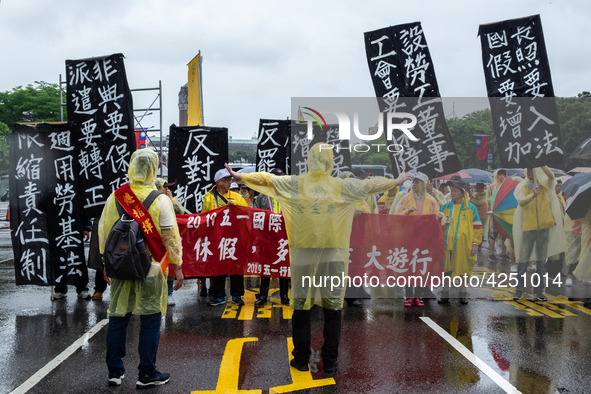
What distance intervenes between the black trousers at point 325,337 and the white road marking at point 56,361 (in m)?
2.22

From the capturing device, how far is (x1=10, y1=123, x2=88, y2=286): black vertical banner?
23.9 ft

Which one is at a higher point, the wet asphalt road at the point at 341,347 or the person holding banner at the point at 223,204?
the person holding banner at the point at 223,204

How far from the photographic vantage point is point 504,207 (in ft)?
38.6

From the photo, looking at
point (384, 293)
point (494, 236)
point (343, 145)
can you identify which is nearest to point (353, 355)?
point (384, 293)

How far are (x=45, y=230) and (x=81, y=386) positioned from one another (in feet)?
12.9

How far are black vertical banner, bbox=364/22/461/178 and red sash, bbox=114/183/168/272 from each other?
176 inches

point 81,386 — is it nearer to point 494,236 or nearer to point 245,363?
point 245,363

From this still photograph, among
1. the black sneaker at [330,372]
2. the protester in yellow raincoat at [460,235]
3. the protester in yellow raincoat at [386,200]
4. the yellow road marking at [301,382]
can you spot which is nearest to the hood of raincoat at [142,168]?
the yellow road marking at [301,382]

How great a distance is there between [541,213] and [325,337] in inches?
192

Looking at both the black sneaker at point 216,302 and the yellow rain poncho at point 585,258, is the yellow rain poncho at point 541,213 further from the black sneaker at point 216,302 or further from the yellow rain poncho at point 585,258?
the black sneaker at point 216,302

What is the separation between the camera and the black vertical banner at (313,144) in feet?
29.0

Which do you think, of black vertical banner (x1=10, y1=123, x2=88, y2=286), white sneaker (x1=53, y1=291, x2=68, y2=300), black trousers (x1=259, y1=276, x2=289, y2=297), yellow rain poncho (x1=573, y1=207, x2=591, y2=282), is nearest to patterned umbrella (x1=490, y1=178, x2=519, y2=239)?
yellow rain poncho (x1=573, y1=207, x2=591, y2=282)

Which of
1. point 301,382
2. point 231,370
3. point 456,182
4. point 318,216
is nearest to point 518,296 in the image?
point 456,182

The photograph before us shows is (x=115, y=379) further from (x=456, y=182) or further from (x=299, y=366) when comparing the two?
(x=456, y=182)
